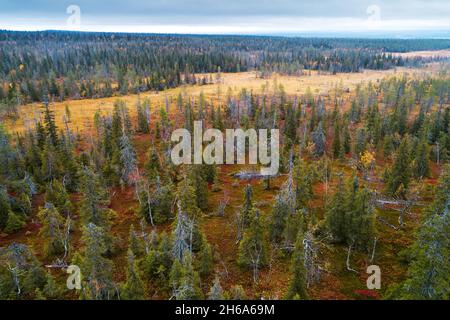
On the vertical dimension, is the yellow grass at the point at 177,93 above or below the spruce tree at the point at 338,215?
above

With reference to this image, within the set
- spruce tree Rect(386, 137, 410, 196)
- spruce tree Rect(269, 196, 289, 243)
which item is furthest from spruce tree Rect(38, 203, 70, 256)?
spruce tree Rect(386, 137, 410, 196)

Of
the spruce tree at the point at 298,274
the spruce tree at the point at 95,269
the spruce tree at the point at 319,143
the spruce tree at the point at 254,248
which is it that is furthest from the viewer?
the spruce tree at the point at 319,143

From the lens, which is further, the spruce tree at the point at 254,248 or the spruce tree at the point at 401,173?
the spruce tree at the point at 401,173

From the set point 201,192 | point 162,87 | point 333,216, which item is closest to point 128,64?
point 162,87

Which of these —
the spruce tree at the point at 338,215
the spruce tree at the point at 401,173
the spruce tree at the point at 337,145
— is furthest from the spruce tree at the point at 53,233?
the spruce tree at the point at 337,145

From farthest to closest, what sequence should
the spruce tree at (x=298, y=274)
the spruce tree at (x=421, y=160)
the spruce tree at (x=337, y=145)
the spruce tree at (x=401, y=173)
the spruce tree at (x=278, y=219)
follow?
the spruce tree at (x=337, y=145), the spruce tree at (x=421, y=160), the spruce tree at (x=401, y=173), the spruce tree at (x=278, y=219), the spruce tree at (x=298, y=274)

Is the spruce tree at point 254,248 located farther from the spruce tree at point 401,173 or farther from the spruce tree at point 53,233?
the spruce tree at point 401,173

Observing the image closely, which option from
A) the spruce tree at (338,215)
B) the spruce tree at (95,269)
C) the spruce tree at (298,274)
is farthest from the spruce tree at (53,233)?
the spruce tree at (338,215)

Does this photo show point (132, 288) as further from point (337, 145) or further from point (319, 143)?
point (337, 145)

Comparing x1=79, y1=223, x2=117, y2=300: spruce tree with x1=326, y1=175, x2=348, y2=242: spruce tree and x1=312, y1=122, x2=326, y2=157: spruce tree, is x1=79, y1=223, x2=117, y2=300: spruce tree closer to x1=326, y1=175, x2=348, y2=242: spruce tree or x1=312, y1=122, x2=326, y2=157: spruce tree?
x1=326, y1=175, x2=348, y2=242: spruce tree

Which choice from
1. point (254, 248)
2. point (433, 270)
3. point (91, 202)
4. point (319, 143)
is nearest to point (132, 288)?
point (254, 248)

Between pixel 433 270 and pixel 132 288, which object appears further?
pixel 132 288

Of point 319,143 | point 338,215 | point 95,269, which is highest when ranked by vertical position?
point 95,269
